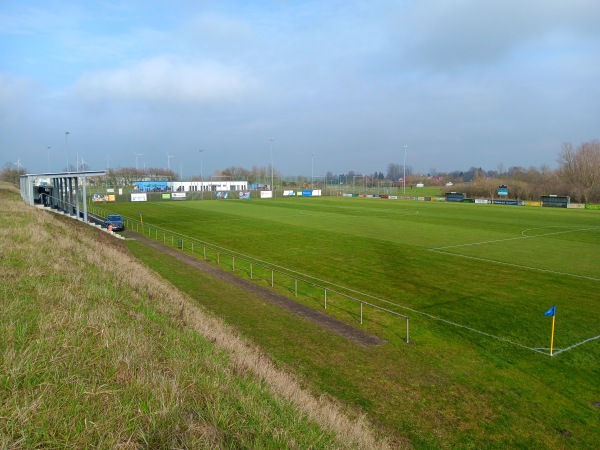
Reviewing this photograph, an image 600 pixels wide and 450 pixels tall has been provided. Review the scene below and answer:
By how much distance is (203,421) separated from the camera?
507 cm

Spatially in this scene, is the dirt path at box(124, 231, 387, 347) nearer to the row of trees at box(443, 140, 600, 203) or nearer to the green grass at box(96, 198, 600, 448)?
the green grass at box(96, 198, 600, 448)

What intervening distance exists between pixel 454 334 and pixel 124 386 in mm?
14194

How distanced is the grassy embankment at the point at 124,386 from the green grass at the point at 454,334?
10.8 feet

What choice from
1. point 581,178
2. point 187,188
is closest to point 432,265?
point 581,178

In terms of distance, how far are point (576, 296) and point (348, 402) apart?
16.2m

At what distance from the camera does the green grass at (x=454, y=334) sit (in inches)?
438

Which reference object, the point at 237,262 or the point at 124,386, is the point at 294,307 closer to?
the point at 237,262

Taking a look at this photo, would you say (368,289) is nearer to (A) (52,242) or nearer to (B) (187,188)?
(A) (52,242)

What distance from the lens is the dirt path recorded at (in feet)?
53.6

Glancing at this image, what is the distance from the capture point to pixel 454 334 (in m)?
16.8

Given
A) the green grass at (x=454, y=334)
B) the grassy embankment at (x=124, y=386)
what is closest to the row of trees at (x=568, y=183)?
the green grass at (x=454, y=334)

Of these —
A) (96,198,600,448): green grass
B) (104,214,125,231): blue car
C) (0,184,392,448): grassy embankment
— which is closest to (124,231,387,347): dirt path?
(96,198,600,448): green grass

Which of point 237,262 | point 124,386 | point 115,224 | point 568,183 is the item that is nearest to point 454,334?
point 124,386

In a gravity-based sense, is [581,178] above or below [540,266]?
above
